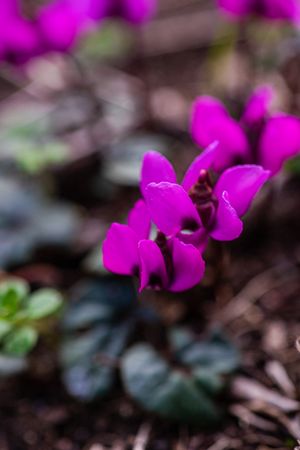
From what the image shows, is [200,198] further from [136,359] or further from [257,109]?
[136,359]

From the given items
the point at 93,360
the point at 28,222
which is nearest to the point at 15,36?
the point at 28,222

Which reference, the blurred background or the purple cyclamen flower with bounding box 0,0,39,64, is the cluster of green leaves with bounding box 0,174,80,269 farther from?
the purple cyclamen flower with bounding box 0,0,39,64

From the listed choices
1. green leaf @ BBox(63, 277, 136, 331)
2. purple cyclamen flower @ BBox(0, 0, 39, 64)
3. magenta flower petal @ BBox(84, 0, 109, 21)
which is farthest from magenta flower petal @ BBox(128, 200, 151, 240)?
magenta flower petal @ BBox(84, 0, 109, 21)

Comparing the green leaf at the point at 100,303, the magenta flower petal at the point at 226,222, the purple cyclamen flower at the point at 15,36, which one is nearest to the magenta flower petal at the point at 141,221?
the magenta flower petal at the point at 226,222

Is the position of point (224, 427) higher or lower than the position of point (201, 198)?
lower

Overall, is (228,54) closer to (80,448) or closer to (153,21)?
(153,21)

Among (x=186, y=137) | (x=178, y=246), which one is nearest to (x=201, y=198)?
(x=178, y=246)
